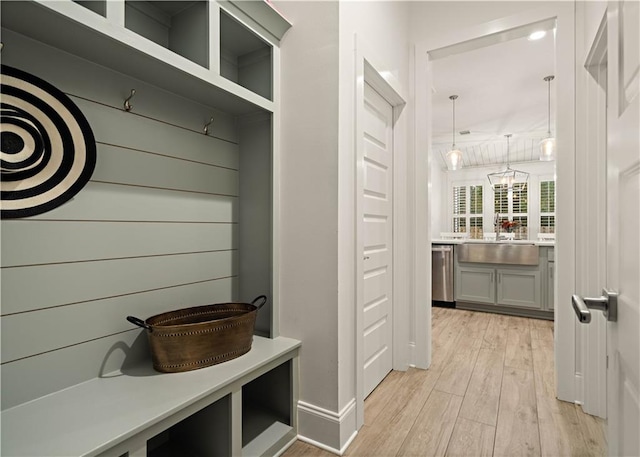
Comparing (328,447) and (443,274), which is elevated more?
(443,274)

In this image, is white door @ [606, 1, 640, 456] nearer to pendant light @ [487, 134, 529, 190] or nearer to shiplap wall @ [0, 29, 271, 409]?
shiplap wall @ [0, 29, 271, 409]

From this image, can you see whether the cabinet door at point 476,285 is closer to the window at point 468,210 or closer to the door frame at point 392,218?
the window at point 468,210

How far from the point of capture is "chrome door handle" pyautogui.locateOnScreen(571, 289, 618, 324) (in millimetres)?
779

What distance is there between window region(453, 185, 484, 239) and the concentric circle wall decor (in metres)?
6.20

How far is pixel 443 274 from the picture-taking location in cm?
459

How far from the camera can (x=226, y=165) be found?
1899 millimetres

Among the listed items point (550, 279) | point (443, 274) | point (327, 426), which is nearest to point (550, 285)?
point (550, 279)

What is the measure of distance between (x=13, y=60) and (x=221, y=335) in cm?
121

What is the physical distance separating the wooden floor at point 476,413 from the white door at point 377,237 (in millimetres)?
218

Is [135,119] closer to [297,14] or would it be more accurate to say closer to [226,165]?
[226,165]

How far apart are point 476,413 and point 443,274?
2.82m

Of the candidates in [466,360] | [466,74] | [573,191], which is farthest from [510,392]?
[466,74]

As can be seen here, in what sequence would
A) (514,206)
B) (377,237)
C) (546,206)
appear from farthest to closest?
1. (514,206)
2. (546,206)
3. (377,237)

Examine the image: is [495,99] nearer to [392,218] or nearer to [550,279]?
[550,279]
